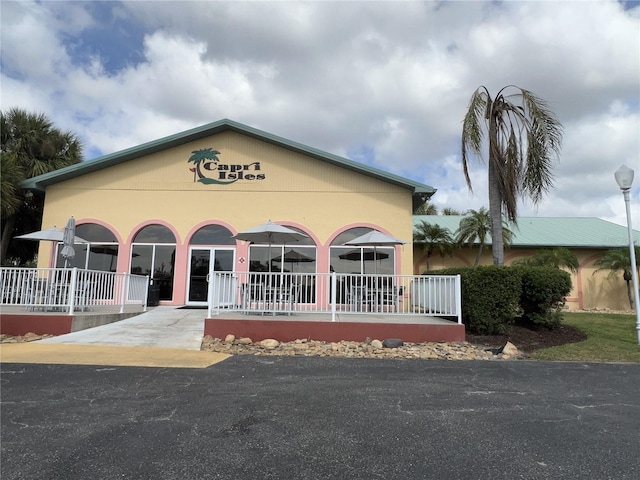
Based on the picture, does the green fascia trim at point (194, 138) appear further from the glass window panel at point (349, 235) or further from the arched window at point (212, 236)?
the arched window at point (212, 236)

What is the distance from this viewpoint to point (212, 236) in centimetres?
1488

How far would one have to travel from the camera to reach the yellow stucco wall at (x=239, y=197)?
14812 millimetres

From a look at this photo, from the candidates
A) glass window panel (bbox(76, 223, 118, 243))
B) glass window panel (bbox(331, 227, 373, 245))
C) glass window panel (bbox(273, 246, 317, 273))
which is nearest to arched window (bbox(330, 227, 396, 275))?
glass window panel (bbox(331, 227, 373, 245))

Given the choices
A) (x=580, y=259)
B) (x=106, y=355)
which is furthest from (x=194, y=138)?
(x=580, y=259)

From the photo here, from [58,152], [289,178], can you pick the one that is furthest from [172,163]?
[58,152]

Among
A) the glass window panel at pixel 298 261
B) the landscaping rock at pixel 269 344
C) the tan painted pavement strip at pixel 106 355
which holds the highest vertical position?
the glass window panel at pixel 298 261

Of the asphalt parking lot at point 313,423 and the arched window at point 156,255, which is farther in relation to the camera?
the arched window at point 156,255

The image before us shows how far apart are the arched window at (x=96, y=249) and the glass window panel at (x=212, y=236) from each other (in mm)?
2917

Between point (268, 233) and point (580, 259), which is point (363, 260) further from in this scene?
point (580, 259)

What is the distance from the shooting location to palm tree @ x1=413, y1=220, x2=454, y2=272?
63.1ft

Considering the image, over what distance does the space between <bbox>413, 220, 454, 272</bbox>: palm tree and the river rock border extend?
Result: 10.9 m

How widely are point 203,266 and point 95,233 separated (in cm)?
413

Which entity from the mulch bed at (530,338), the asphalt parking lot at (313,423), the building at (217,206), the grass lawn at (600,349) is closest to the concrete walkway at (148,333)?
the asphalt parking lot at (313,423)

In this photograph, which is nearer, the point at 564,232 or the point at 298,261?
the point at 298,261
